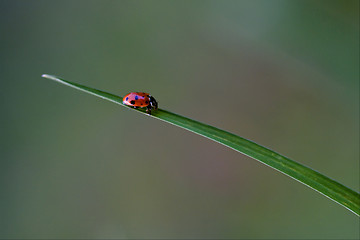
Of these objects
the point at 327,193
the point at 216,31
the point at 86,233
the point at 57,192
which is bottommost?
the point at 327,193

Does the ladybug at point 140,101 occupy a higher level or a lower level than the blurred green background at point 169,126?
lower

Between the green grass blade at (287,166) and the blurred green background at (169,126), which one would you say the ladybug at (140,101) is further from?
the blurred green background at (169,126)

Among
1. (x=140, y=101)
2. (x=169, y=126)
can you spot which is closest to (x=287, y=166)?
(x=140, y=101)

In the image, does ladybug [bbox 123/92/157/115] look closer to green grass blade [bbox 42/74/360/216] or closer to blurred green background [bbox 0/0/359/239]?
green grass blade [bbox 42/74/360/216]

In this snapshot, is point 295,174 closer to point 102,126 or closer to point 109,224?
point 109,224

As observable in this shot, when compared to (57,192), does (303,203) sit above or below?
above

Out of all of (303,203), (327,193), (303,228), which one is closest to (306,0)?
(303,203)

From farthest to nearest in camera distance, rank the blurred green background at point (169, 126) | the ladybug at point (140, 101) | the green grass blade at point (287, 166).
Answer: the blurred green background at point (169, 126) → the ladybug at point (140, 101) → the green grass blade at point (287, 166)

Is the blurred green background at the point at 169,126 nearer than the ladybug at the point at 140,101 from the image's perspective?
No

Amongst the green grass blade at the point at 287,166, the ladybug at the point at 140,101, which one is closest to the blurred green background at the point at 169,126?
the ladybug at the point at 140,101

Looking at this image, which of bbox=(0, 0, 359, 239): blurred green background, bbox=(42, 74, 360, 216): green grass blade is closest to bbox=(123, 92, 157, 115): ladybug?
bbox=(42, 74, 360, 216): green grass blade
